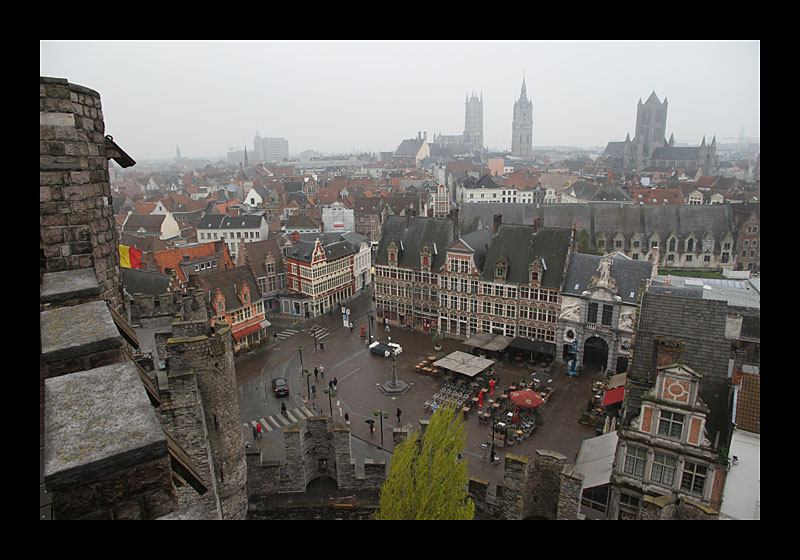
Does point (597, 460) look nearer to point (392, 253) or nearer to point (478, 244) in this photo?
point (478, 244)

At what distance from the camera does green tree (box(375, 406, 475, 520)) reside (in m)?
9.86

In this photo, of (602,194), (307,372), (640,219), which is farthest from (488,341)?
(602,194)

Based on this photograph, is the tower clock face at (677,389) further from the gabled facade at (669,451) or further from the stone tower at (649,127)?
the stone tower at (649,127)

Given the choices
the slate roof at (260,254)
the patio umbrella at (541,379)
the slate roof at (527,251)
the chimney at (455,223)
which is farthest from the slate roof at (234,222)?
the patio umbrella at (541,379)

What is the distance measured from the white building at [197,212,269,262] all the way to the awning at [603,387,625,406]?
166ft

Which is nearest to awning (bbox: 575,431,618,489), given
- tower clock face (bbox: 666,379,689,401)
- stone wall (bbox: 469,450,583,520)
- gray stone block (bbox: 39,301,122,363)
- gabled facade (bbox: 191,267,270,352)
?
tower clock face (bbox: 666,379,689,401)

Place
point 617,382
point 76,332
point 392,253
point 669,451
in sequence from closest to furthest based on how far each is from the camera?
point 76,332, point 669,451, point 617,382, point 392,253

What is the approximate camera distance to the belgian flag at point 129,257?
124 feet

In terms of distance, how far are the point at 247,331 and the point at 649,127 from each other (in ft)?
639

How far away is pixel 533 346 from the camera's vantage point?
34.6 m

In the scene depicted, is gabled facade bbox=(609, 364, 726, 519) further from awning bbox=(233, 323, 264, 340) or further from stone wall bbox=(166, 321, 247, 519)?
awning bbox=(233, 323, 264, 340)

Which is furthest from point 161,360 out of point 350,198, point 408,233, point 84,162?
Answer: point 350,198

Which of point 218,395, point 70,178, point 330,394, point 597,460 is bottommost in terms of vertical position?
point 330,394

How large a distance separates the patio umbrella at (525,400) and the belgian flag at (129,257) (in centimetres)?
3079
